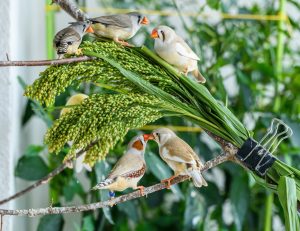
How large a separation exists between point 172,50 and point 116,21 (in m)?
0.06

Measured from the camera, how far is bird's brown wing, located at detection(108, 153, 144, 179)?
554 mm

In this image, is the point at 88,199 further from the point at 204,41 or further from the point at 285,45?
the point at 285,45

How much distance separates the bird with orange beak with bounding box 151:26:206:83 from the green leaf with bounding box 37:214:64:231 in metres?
0.52

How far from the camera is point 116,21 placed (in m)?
0.58

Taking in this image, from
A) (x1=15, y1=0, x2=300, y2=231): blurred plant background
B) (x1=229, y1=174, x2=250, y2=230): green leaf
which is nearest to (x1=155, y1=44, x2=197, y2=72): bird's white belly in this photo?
(x1=15, y1=0, x2=300, y2=231): blurred plant background

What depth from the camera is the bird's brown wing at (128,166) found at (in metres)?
0.55

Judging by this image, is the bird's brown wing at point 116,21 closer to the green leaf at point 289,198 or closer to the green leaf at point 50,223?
the green leaf at point 289,198

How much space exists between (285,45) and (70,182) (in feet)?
1.95

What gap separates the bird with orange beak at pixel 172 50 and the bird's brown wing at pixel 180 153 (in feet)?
0.20

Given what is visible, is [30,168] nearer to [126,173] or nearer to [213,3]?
[213,3]

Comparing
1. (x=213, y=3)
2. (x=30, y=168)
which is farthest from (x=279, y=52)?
(x=30, y=168)

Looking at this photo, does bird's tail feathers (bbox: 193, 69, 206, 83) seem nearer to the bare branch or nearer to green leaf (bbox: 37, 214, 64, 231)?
the bare branch

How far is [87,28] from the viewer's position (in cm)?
56

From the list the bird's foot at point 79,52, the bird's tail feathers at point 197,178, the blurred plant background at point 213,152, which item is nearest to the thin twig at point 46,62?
the bird's foot at point 79,52
